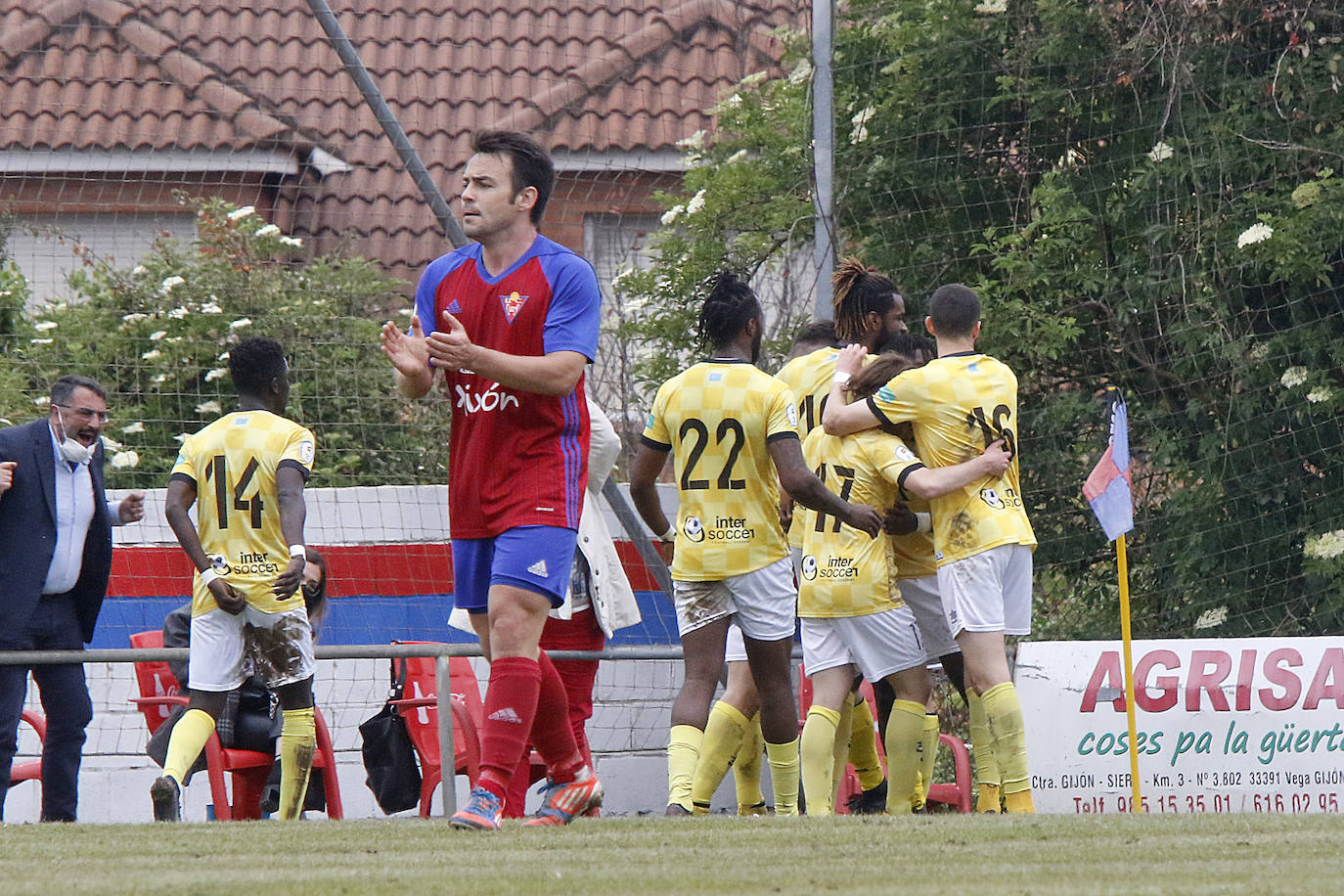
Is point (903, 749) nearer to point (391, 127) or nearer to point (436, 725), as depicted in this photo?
point (436, 725)

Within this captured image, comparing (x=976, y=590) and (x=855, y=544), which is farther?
(x=855, y=544)

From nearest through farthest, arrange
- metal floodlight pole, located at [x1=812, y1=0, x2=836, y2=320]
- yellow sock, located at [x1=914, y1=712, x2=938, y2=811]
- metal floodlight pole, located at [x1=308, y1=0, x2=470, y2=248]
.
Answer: yellow sock, located at [x1=914, y1=712, x2=938, y2=811]
metal floodlight pole, located at [x1=308, y1=0, x2=470, y2=248]
metal floodlight pole, located at [x1=812, y1=0, x2=836, y2=320]

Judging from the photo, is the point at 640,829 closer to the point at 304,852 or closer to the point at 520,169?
the point at 304,852

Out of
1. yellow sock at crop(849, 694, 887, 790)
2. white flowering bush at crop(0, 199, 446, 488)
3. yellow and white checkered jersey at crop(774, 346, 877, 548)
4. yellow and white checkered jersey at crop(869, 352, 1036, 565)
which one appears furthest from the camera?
white flowering bush at crop(0, 199, 446, 488)

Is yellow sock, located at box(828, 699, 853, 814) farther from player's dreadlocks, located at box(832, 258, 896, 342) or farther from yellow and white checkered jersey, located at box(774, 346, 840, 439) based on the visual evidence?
player's dreadlocks, located at box(832, 258, 896, 342)

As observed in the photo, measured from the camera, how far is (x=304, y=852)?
4.74 metres

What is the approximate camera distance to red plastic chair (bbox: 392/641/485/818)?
8.12m

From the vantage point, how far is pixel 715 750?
22.6 feet

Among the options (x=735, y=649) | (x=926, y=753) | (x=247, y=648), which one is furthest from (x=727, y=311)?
(x=247, y=648)

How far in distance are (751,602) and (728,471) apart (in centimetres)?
49

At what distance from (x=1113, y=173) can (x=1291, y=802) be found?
11.6 feet

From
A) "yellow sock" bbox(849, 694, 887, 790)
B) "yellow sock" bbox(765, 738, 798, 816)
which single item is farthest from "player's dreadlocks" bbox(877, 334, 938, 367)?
"yellow sock" bbox(765, 738, 798, 816)

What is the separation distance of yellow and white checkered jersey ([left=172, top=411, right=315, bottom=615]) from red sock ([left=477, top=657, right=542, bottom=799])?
8.44ft

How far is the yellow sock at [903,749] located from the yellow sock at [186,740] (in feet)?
8.91
